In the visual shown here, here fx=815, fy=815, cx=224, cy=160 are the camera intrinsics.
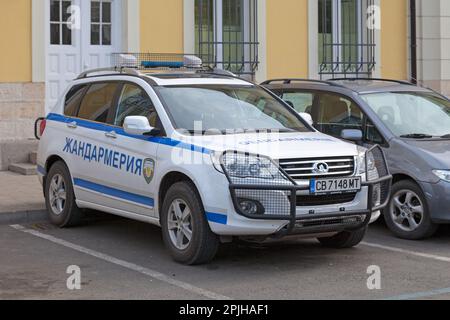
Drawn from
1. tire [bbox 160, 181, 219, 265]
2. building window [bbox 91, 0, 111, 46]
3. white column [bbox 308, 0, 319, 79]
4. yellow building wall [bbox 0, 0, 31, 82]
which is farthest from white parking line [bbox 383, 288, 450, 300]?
white column [bbox 308, 0, 319, 79]

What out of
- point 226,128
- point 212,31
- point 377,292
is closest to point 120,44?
point 212,31

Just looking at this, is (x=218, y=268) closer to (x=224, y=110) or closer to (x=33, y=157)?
(x=224, y=110)

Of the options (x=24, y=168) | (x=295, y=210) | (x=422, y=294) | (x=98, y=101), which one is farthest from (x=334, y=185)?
(x=24, y=168)

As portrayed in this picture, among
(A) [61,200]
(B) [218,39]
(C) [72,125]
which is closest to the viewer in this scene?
(C) [72,125]

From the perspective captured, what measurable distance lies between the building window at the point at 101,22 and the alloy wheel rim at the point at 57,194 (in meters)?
5.88

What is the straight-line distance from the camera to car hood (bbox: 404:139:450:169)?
8477 millimetres

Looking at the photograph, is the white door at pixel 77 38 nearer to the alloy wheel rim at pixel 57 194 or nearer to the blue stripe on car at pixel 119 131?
the blue stripe on car at pixel 119 131

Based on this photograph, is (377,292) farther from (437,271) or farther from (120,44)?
(120,44)

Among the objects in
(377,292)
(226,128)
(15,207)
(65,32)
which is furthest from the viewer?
(65,32)

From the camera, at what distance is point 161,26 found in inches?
589

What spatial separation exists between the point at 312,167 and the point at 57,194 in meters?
3.47

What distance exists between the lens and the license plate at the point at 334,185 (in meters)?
7.08

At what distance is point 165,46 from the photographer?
1502 centimetres

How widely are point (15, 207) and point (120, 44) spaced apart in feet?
18.3
